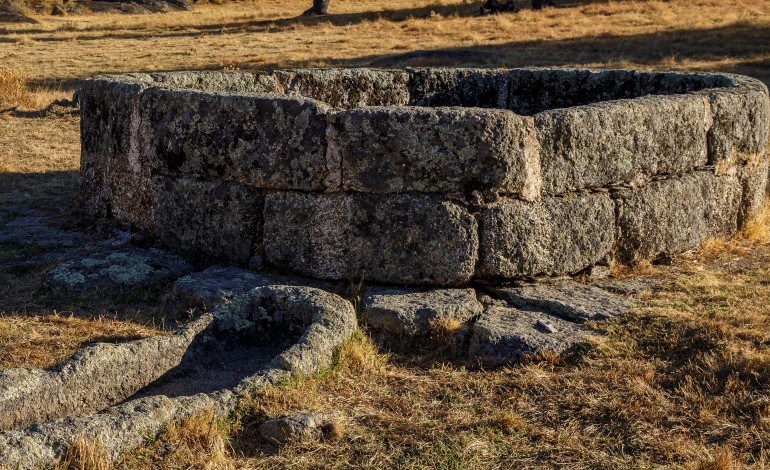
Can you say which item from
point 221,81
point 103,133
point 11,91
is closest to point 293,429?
point 103,133

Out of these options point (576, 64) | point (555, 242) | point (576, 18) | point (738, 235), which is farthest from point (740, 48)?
point (555, 242)

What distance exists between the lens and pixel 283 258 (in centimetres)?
673

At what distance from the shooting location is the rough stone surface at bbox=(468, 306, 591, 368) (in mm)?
5609

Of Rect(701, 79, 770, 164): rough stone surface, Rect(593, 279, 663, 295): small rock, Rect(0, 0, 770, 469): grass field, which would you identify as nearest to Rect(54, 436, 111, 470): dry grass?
Rect(0, 0, 770, 469): grass field

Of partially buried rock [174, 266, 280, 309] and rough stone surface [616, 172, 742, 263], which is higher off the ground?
rough stone surface [616, 172, 742, 263]

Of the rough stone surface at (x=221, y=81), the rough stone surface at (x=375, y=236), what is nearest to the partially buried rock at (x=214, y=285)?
the rough stone surface at (x=375, y=236)

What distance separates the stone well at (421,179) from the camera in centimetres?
639

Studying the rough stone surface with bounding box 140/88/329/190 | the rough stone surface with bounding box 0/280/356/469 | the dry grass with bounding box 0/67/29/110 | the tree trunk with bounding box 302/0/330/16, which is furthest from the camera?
the tree trunk with bounding box 302/0/330/16

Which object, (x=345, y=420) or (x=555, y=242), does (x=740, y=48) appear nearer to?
(x=555, y=242)

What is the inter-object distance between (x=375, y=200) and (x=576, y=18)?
22.4m

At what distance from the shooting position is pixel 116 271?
6852 millimetres

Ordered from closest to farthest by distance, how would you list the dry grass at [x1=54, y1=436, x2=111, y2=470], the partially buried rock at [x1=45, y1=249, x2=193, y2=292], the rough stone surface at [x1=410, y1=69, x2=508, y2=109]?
1. the dry grass at [x1=54, y1=436, x2=111, y2=470]
2. the partially buried rock at [x1=45, y1=249, x2=193, y2=292]
3. the rough stone surface at [x1=410, y1=69, x2=508, y2=109]

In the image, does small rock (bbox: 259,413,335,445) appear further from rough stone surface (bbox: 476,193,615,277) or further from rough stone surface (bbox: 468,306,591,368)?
rough stone surface (bbox: 476,193,615,277)

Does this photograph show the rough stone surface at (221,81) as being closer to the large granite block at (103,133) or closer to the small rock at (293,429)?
the large granite block at (103,133)
